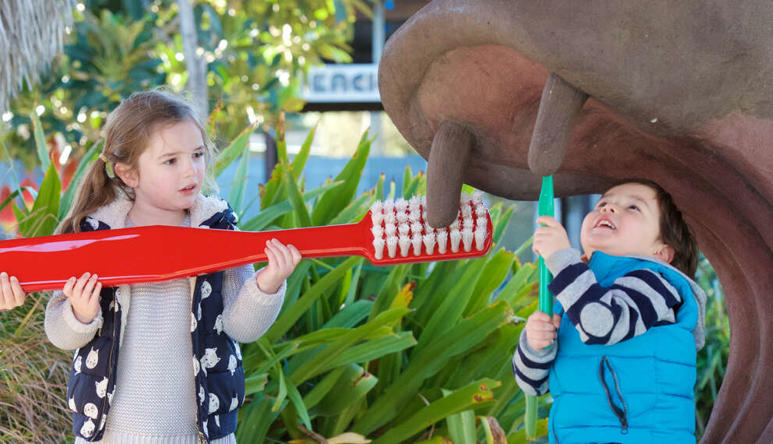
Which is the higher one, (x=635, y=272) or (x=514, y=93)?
(x=514, y=93)

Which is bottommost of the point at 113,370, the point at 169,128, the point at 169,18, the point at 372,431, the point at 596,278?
the point at 372,431

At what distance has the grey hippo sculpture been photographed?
799mm

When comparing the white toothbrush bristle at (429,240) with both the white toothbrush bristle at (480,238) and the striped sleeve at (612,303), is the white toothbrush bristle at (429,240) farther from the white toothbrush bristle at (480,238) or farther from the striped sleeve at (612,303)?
the striped sleeve at (612,303)

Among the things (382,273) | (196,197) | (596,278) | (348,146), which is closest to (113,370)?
(196,197)

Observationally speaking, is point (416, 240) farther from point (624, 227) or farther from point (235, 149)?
point (235, 149)

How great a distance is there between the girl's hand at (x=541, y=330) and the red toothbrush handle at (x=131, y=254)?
0.45m

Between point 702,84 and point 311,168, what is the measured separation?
290 inches

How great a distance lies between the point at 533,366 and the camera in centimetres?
128

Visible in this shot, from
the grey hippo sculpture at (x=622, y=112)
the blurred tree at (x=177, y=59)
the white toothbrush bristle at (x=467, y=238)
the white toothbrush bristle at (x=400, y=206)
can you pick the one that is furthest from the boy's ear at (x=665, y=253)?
the blurred tree at (x=177, y=59)

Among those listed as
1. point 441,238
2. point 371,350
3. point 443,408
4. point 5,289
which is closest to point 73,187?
point 371,350

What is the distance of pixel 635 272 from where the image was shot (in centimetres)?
122

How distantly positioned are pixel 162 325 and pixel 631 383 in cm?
87

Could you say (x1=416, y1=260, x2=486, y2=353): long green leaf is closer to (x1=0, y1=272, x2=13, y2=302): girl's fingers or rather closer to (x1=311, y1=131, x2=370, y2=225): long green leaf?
(x1=311, y1=131, x2=370, y2=225): long green leaf

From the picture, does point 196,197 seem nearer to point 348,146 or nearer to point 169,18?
point 169,18
